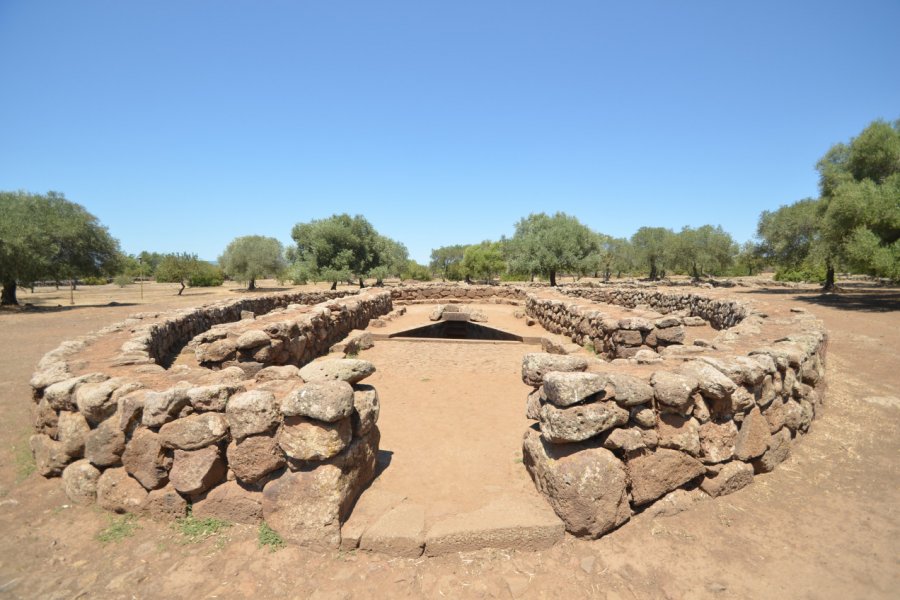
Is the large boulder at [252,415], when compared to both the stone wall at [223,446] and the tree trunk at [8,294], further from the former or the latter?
the tree trunk at [8,294]

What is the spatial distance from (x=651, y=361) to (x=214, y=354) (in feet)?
25.6

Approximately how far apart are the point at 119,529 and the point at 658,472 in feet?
16.8

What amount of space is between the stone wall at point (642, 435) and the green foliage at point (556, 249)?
93.2ft

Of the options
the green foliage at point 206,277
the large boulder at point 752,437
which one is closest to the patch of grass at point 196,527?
the large boulder at point 752,437

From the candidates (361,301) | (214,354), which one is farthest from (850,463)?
(361,301)

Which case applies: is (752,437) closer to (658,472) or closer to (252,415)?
(658,472)

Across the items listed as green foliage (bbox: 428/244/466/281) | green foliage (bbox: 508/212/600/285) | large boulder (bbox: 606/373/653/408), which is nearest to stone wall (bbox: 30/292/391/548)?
large boulder (bbox: 606/373/653/408)

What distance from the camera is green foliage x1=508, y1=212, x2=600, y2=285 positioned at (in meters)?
32.7

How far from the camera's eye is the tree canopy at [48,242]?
21.8m

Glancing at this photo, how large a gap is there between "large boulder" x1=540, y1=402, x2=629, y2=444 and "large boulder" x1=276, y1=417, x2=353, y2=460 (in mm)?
2052

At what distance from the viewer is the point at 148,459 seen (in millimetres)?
3992

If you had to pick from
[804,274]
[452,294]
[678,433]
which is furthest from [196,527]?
[804,274]

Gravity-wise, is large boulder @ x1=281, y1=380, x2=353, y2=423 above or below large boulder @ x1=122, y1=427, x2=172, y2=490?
above

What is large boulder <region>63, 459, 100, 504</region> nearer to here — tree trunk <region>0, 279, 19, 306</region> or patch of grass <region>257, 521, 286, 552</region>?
patch of grass <region>257, 521, 286, 552</region>
